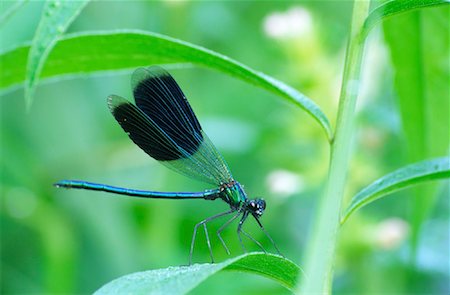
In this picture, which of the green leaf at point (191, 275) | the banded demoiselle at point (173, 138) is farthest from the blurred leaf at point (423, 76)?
the green leaf at point (191, 275)

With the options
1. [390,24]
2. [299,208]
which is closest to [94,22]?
[299,208]

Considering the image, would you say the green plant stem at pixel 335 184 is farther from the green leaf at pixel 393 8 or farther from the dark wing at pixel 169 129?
the dark wing at pixel 169 129

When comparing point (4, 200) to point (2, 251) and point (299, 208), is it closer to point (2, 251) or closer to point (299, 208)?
point (2, 251)

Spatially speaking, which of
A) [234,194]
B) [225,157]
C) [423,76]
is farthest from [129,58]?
[225,157]

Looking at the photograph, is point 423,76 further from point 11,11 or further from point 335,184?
point 11,11

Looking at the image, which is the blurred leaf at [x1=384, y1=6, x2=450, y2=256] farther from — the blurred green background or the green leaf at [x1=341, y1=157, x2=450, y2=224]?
the blurred green background
